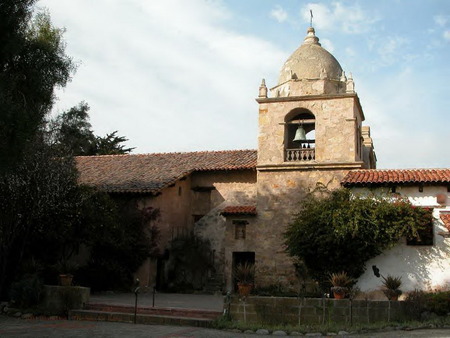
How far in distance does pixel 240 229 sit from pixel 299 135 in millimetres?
5004

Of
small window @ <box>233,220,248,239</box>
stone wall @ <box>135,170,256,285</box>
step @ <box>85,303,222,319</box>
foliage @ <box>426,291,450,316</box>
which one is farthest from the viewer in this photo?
stone wall @ <box>135,170,256,285</box>

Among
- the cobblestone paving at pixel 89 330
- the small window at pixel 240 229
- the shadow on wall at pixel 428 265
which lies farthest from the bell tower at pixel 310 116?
the cobblestone paving at pixel 89 330

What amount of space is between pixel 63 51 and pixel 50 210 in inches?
259

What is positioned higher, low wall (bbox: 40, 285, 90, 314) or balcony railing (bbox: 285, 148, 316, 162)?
balcony railing (bbox: 285, 148, 316, 162)

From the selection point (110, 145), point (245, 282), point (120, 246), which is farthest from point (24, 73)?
point (110, 145)

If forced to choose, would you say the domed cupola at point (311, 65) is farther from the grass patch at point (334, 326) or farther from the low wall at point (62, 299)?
the low wall at point (62, 299)

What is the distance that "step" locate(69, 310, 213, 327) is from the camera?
1492 centimetres

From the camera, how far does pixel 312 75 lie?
22.9 metres

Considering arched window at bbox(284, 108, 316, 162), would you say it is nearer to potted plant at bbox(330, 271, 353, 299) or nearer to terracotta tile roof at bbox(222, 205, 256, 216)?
terracotta tile roof at bbox(222, 205, 256, 216)

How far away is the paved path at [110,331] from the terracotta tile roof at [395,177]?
260 inches

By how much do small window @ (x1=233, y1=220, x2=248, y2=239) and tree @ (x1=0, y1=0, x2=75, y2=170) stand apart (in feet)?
35.9

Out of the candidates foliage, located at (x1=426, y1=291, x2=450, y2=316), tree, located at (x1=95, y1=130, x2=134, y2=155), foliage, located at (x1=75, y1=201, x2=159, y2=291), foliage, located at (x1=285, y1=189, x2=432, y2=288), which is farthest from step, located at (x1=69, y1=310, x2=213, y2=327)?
tree, located at (x1=95, y1=130, x2=134, y2=155)

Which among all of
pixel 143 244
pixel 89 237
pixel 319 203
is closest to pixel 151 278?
pixel 143 244

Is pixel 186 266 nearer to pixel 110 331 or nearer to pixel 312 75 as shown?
pixel 312 75
